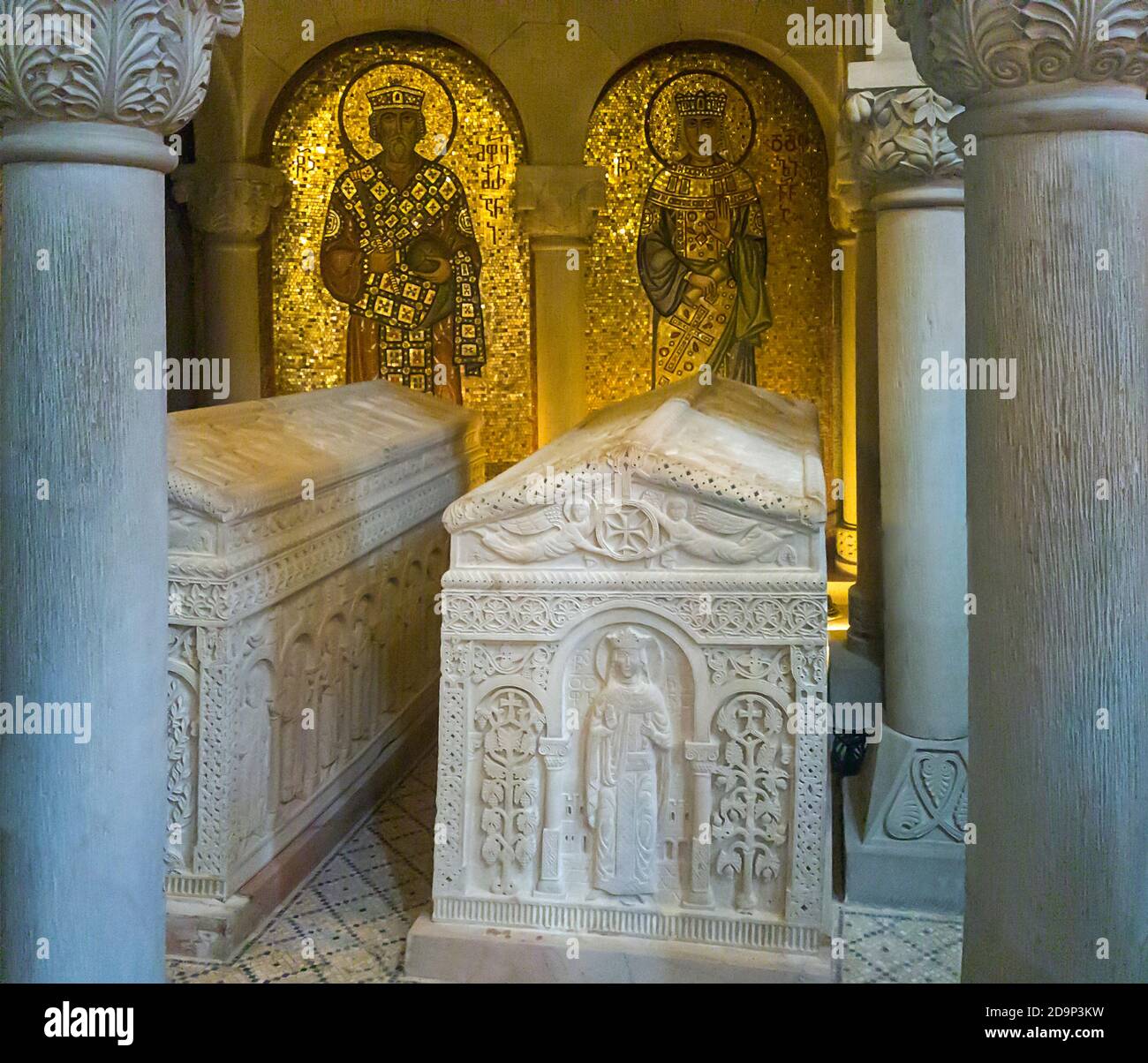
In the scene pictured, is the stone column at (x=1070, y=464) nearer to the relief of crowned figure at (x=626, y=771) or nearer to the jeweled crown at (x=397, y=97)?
the relief of crowned figure at (x=626, y=771)

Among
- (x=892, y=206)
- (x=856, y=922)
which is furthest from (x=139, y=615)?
(x=892, y=206)

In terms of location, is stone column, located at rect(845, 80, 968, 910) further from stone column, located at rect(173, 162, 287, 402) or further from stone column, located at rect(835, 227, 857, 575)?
stone column, located at rect(173, 162, 287, 402)

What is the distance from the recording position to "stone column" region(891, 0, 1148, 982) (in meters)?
2.02

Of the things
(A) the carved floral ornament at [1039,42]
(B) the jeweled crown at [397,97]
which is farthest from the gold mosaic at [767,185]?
(A) the carved floral ornament at [1039,42]

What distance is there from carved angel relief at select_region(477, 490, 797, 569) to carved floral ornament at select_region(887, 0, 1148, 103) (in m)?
1.42

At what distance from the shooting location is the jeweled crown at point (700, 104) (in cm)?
756

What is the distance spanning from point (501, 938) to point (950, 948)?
1.33 meters

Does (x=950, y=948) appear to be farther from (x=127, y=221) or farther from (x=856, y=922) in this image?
(x=127, y=221)

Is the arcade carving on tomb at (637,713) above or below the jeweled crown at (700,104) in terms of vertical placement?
below

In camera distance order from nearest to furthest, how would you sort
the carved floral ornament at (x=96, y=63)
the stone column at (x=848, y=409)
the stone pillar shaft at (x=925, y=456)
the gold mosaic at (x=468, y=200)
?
A: the carved floral ornament at (x=96, y=63) → the stone pillar shaft at (x=925, y=456) → the stone column at (x=848, y=409) → the gold mosaic at (x=468, y=200)

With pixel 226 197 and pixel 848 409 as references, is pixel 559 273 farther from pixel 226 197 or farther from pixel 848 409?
pixel 226 197

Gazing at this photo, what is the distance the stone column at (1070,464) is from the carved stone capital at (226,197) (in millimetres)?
6012

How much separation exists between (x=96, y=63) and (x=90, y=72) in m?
0.02

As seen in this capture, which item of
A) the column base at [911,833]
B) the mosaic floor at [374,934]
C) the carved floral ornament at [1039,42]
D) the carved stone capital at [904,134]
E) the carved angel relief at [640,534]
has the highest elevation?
the carved stone capital at [904,134]
